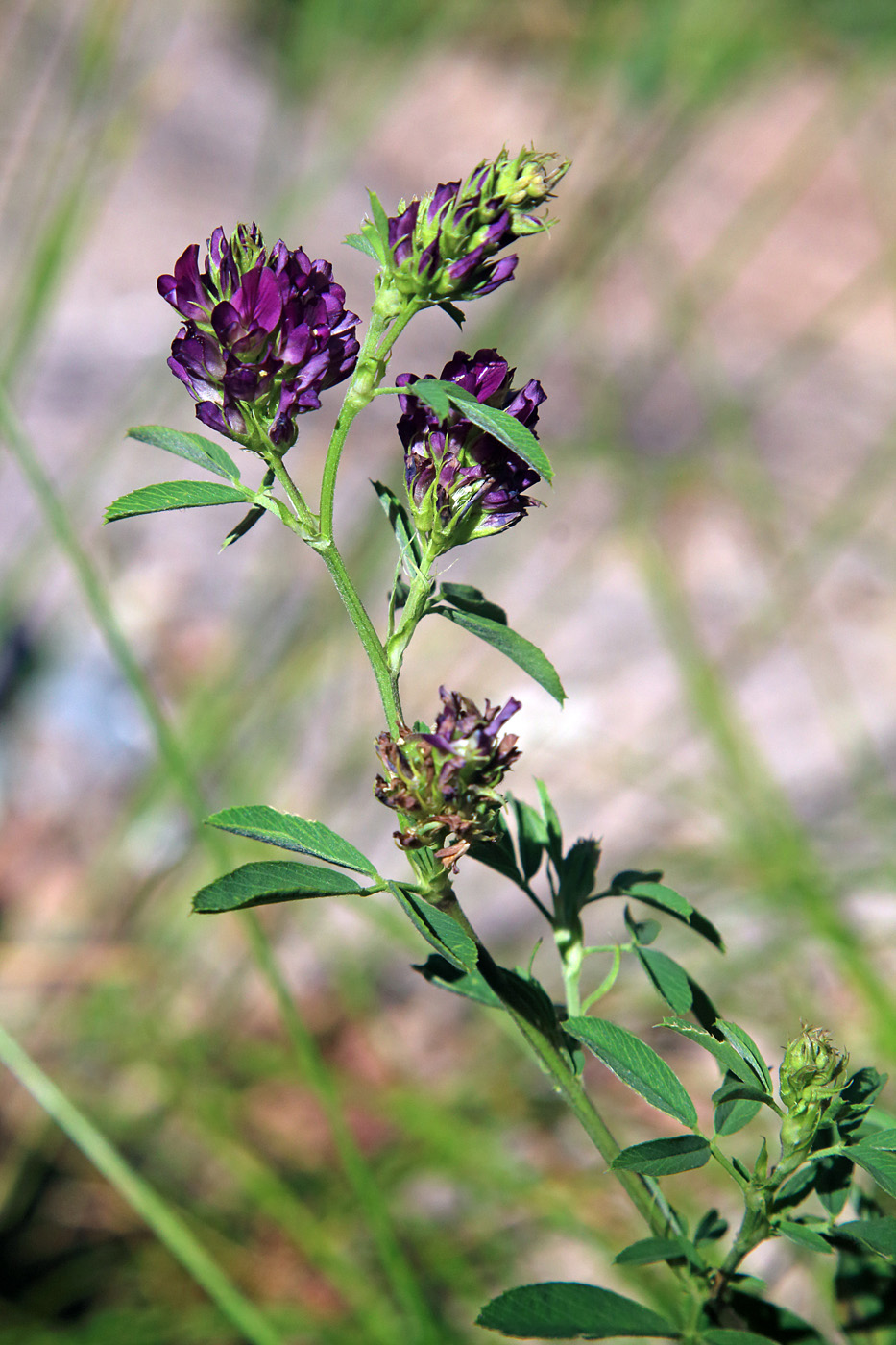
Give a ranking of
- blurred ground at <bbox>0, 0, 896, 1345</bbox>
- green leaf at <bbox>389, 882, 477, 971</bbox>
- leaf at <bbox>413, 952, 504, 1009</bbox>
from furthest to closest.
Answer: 1. blurred ground at <bbox>0, 0, 896, 1345</bbox>
2. leaf at <bbox>413, 952, 504, 1009</bbox>
3. green leaf at <bbox>389, 882, 477, 971</bbox>

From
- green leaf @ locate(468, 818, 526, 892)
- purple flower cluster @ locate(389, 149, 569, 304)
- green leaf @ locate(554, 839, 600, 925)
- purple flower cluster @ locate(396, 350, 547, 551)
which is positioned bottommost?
green leaf @ locate(554, 839, 600, 925)

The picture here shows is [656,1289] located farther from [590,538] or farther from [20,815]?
[590,538]

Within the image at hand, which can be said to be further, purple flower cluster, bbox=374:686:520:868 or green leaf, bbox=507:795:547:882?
green leaf, bbox=507:795:547:882

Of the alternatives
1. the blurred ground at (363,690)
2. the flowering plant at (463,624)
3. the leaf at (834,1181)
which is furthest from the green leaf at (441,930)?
the blurred ground at (363,690)

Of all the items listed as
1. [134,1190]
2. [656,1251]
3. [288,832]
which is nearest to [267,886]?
[288,832]

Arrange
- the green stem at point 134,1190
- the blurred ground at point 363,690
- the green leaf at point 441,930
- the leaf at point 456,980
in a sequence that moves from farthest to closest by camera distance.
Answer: the blurred ground at point 363,690 < the green stem at point 134,1190 < the leaf at point 456,980 < the green leaf at point 441,930

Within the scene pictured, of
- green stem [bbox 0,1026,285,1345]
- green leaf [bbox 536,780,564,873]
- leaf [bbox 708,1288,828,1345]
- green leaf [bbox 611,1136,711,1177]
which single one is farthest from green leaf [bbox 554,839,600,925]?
green stem [bbox 0,1026,285,1345]

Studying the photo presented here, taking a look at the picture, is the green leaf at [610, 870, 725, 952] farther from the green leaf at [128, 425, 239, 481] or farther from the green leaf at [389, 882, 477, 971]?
the green leaf at [128, 425, 239, 481]

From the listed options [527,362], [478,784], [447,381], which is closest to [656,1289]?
[478,784]

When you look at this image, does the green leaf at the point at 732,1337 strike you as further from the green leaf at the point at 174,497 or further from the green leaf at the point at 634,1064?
the green leaf at the point at 174,497
